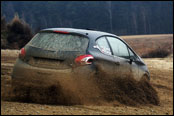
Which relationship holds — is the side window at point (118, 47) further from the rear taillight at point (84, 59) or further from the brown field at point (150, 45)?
the brown field at point (150, 45)

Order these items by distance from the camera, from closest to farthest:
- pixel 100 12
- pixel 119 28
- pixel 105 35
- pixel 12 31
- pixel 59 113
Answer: pixel 59 113 < pixel 105 35 < pixel 12 31 < pixel 119 28 < pixel 100 12

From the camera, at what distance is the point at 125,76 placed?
8.80 m

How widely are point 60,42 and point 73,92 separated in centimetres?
99

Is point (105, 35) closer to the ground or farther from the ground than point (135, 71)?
farther from the ground

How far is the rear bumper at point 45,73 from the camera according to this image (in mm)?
7398

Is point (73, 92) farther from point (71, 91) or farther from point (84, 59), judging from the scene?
point (84, 59)

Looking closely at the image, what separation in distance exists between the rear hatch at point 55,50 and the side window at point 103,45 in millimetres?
336

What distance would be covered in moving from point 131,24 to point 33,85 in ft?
345

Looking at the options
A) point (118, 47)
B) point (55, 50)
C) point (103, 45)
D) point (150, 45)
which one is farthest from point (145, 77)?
point (150, 45)

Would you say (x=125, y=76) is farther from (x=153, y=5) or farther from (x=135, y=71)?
(x=153, y=5)

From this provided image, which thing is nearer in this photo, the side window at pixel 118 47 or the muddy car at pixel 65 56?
the muddy car at pixel 65 56

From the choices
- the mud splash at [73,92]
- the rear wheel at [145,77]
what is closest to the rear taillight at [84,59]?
the mud splash at [73,92]

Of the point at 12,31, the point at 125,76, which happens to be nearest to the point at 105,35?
the point at 125,76

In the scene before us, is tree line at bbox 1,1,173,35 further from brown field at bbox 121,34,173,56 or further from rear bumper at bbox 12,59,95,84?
rear bumper at bbox 12,59,95,84
